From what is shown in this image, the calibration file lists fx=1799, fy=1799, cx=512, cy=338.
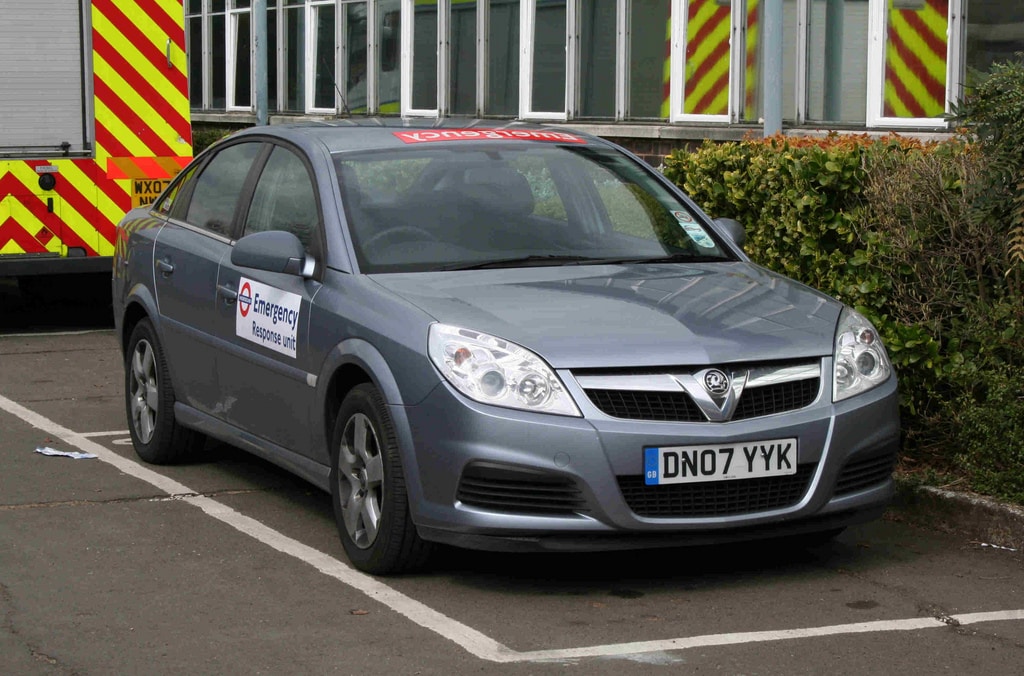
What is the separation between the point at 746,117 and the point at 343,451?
37.1ft

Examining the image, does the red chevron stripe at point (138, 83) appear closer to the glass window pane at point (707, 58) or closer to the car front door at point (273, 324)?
the glass window pane at point (707, 58)

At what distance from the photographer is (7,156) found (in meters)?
13.3

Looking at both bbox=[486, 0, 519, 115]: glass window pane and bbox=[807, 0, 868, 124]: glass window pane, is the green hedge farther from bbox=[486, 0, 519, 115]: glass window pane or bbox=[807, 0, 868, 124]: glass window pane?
bbox=[486, 0, 519, 115]: glass window pane

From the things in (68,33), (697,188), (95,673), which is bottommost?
(95,673)

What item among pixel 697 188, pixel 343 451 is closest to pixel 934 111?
pixel 697 188

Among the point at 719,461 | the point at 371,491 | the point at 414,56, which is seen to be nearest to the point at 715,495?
the point at 719,461

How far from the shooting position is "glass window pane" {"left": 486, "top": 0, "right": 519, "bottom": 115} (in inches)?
827

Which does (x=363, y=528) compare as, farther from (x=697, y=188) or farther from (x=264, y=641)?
(x=697, y=188)

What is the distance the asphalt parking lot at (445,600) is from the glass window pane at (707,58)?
33.9 feet

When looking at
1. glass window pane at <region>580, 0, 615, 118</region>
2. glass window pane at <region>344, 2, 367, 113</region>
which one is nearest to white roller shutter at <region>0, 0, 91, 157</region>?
glass window pane at <region>580, 0, 615, 118</region>

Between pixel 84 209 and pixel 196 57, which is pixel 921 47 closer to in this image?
pixel 84 209

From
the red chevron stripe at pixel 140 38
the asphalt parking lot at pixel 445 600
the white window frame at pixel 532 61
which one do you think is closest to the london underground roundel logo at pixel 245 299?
the asphalt parking lot at pixel 445 600

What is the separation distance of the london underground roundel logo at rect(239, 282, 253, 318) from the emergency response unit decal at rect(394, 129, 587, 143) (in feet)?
2.82

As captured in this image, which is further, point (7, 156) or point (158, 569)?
point (7, 156)
